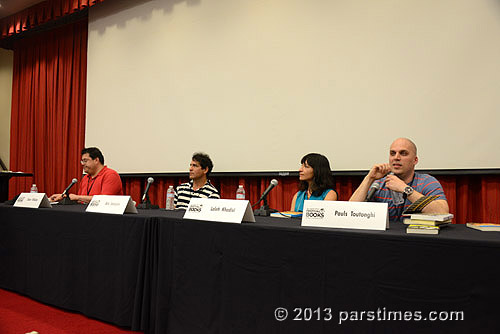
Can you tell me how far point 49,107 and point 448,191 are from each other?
5052mm

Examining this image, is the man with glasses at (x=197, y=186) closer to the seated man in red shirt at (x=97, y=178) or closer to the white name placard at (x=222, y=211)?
the seated man in red shirt at (x=97, y=178)

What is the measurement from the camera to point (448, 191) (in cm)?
271

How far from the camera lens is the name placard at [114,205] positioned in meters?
2.04

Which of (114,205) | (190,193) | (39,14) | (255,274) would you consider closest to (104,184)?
(190,193)

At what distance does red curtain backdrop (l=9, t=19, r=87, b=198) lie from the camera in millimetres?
5145

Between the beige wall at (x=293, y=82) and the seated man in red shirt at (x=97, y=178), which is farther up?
the beige wall at (x=293, y=82)

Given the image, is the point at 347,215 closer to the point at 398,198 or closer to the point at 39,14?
the point at 398,198

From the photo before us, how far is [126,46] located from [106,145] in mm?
1137

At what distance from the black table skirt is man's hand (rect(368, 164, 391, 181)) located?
0.53 metres

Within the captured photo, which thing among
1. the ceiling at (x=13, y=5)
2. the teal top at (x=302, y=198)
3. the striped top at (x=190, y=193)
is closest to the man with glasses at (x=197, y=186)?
the striped top at (x=190, y=193)

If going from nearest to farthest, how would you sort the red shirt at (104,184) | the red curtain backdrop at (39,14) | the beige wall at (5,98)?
the red shirt at (104,184) < the red curtain backdrop at (39,14) < the beige wall at (5,98)

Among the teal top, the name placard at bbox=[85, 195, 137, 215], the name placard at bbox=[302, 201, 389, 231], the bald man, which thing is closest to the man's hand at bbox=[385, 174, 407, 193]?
the bald man

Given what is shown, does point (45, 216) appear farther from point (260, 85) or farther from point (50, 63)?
point (50, 63)

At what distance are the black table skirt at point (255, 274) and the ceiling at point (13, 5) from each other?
12.6 ft
